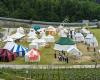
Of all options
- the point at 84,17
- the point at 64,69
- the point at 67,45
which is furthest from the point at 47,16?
the point at 64,69

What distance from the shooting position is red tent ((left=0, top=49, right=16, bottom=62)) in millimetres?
44156

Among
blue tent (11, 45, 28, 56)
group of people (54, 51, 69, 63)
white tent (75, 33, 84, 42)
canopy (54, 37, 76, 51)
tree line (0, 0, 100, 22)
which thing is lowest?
group of people (54, 51, 69, 63)

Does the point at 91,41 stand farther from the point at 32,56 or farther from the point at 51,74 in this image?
the point at 51,74

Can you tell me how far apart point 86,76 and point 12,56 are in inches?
398

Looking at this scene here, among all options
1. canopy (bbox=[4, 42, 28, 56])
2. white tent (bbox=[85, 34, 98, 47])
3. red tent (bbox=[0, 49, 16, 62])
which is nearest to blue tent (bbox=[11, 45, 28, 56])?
canopy (bbox=[4, 42, 28, 56])

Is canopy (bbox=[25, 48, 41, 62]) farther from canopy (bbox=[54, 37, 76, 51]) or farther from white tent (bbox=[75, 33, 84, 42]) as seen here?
white tent (bbox=[75, 33, 84, 42])

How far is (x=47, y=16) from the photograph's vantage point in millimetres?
93188

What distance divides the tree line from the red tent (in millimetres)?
46306

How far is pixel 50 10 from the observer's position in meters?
94.9

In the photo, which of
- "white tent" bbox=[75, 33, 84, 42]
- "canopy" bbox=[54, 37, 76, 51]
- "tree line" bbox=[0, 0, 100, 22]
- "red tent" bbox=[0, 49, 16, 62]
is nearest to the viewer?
"red tent" bbox=[0, 49, 16, 62]

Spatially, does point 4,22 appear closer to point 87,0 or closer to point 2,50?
point 87,0

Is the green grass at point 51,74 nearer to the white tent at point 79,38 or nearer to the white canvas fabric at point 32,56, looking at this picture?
the white canvas fabric at point 32,56

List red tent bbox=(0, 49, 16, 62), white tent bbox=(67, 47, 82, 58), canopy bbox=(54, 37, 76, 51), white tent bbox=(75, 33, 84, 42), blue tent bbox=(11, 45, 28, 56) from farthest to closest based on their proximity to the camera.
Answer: white tent bbox=(75, 33, 84, 42)
canopy bbox=(54, 37, 76, 51)
blue tent bbox=(11, 45, 28, 56)
white tent bbox=(67, 47, 82, 58)
red tent bbox=(0, 49, 16, 62)

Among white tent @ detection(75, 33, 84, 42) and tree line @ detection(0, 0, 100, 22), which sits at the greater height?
tree line @ detection(0, 0, 100, 22)
